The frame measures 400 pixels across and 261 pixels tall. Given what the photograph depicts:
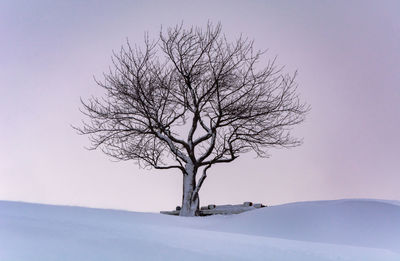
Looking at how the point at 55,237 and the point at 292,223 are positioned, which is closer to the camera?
the point at 55,237

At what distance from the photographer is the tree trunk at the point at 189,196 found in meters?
12.1

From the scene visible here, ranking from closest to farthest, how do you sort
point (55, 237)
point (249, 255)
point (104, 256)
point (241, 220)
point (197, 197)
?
1. point (104, 256)
2. point (249, 255)
3. point (55, 237)
4. point (241, 220)
5. point (197, 197)

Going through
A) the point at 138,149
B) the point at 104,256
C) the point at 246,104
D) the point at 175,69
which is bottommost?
the point at 104,256

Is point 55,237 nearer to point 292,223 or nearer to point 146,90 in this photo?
point 292,223

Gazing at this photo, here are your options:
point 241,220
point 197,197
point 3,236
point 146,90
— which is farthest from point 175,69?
point 3,236

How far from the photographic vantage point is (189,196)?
481 inches

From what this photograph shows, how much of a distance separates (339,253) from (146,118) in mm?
9901

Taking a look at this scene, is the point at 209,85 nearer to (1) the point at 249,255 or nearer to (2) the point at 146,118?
(2) the point at 146,118

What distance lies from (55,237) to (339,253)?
6.12ft

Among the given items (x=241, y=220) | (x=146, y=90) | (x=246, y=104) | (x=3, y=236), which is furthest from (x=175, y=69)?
(x=3, y=236)

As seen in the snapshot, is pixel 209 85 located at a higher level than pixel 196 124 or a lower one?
higher

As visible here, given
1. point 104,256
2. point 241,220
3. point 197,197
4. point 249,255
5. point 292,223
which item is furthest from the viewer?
point 197,197

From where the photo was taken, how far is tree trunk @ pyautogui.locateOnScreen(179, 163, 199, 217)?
1213 centimetres

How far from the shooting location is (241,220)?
859 cm
